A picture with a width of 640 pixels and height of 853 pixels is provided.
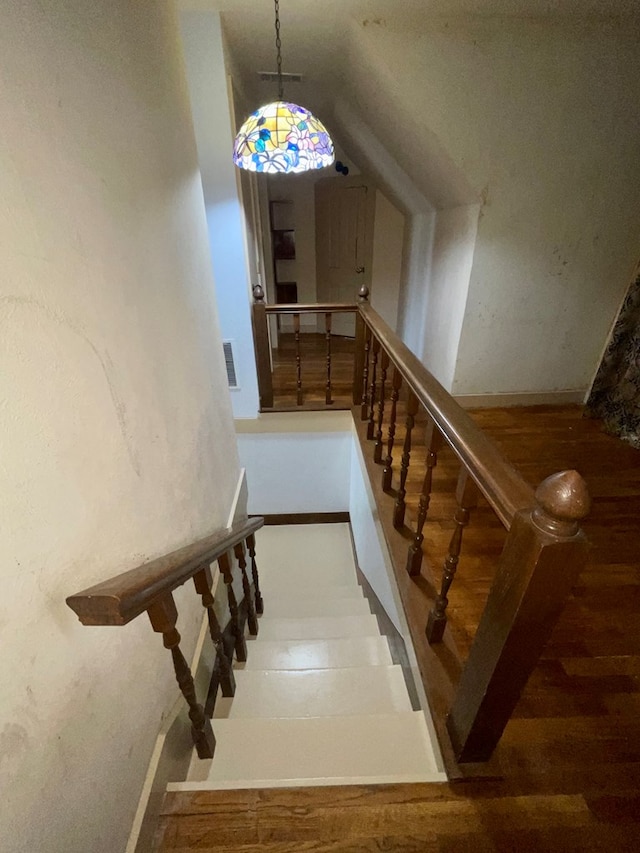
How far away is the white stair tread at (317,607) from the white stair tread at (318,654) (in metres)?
0.54

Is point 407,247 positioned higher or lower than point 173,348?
higher

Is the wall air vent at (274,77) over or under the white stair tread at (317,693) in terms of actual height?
over

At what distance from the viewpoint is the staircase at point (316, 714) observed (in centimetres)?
110

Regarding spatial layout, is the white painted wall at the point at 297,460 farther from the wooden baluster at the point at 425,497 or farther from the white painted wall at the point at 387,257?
the white painted wall at the point at 387,257

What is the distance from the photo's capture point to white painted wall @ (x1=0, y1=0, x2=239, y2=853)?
1.88ft

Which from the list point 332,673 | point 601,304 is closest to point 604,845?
point 332,673

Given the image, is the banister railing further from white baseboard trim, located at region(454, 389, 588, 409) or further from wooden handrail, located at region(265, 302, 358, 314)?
white baseboard trim, located at region(454, 389, 588, 409)

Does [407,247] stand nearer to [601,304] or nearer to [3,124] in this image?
[601,304]

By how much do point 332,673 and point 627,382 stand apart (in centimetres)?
246

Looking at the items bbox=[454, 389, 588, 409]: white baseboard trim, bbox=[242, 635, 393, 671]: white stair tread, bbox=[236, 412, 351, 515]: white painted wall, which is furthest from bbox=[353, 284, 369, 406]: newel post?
bbox=[242, 635, 393, 671]: white stair tread

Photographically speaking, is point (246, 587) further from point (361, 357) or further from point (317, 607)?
point (361, 357)

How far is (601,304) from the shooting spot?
2.64 meters

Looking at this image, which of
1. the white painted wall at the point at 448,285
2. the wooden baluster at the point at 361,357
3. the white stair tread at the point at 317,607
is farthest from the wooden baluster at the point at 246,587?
the white painted wall at the point at 448,285

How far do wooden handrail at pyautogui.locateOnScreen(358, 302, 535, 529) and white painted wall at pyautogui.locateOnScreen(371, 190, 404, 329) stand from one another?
3880 millimetres
